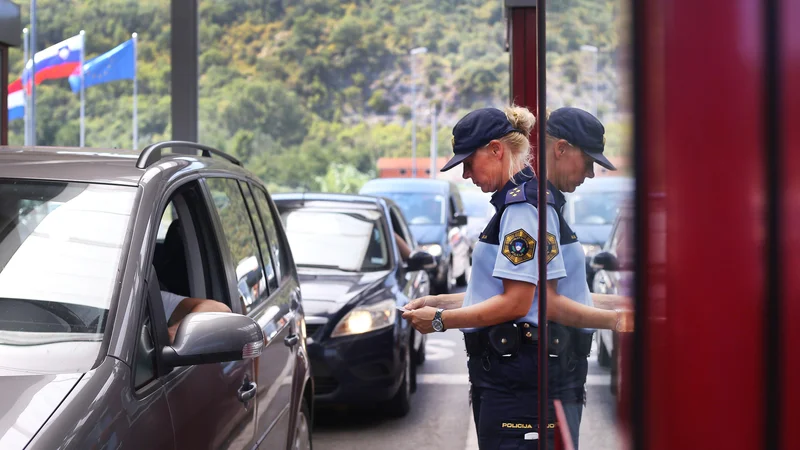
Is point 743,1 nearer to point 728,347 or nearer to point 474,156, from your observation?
point 728,347

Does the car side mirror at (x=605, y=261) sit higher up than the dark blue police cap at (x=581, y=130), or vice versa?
the dark blue police cap at (x=581, y=130)

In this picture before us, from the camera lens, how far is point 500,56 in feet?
236

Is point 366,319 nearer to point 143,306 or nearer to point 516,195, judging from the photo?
point 516,195

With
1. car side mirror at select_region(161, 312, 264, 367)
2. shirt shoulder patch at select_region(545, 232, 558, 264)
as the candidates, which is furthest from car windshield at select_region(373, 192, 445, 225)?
shirt shoulder patch at select_region(545, 232, 558, 264)

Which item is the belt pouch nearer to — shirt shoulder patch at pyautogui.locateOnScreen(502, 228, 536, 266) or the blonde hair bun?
shirt shoulder patch at pyautogui.locateOnScreen(502, 228, 536, 266)

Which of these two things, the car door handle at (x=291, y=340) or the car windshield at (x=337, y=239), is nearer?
the car door handle at (x=291, y=340)

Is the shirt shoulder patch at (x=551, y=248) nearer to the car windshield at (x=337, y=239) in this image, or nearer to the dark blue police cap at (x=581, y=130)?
the dark blue police cap at (x=581, y=130)

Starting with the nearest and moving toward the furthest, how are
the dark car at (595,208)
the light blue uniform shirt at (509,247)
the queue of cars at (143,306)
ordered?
the dark car at (595,208), the queue of cars at (143,306), the light blue uniform shirt at (509,247)

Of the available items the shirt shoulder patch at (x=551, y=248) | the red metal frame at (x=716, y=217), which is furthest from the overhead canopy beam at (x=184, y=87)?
the red metal frame at (x=716, y=217)

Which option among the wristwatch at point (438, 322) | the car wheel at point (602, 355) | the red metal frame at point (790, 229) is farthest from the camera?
the wristwatch at point (438, 322)

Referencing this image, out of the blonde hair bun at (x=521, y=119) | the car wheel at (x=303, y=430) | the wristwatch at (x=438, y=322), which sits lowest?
the car wheel at (x=303, y=430)

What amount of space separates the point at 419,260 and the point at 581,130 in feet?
21.3

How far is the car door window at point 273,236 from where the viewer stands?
464 cm

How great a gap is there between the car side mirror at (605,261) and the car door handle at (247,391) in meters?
2.01
